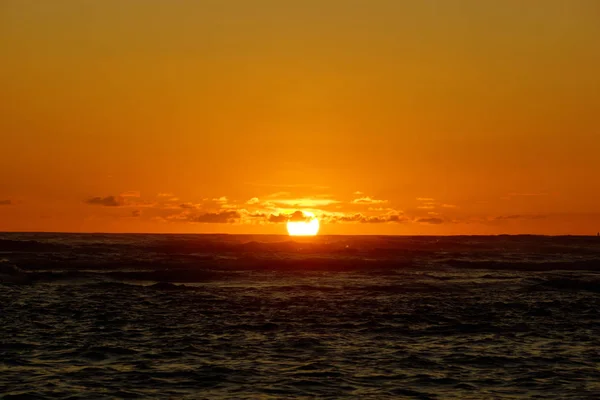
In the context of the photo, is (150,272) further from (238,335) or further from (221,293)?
(238,335)

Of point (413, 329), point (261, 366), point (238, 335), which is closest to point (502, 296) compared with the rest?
point (413, 329)

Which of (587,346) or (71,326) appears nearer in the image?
(587,346)

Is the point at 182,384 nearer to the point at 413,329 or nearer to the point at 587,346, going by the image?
the point at 413,329

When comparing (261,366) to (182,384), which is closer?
(182,384)

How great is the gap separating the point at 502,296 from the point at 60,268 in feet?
132

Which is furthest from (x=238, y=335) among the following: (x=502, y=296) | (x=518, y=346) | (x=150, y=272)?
(x=150, y=272)

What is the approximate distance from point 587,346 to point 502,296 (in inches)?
695

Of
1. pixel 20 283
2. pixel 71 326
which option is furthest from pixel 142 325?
pixel 20 283

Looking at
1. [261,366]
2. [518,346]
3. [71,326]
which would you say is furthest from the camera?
[71,326]

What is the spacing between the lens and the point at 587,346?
25.4m

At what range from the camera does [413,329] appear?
1143 inches

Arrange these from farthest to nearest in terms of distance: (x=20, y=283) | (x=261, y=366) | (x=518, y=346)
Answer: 1. (x=20, y=283)
2. (x=518, y=346)
3. (x=261, y=366)

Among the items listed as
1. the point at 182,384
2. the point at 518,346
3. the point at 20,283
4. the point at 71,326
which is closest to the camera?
the point at 182,384

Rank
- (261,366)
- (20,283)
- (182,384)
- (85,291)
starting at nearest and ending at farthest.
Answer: (182,384) → (261,366) → (85,291) → (20,283)
